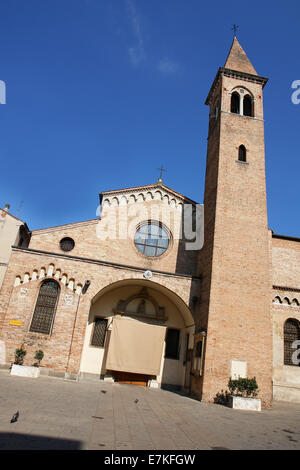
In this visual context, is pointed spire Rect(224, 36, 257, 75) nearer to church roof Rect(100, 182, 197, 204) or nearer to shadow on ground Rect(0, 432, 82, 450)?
church roof Rect(100, 182, 197, 204)

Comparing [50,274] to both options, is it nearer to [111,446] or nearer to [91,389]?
[91,389]

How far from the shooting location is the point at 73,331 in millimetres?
12656

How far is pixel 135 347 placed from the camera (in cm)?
1445

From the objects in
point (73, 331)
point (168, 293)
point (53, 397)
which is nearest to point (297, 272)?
point (168, 293)

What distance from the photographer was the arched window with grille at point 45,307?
42.2 ft

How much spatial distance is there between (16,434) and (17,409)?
182 cm

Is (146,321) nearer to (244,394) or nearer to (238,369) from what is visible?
(238,369)

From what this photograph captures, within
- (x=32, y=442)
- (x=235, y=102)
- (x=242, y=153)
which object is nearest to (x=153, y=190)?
(x=242, y=153)

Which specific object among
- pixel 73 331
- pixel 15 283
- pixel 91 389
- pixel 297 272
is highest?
pixel 297 272

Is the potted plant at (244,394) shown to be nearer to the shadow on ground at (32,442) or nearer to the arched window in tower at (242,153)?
the shadow on ground at (32,442)

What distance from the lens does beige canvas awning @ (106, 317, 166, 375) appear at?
1413 cm

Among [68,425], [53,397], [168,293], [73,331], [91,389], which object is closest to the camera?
[68,425]

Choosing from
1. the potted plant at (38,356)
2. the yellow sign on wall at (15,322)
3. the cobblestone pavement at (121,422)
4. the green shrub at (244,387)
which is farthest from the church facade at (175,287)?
the cobblestone pavement at (121,422)

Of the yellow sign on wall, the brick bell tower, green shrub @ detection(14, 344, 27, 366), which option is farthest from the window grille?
the brick bell tower
